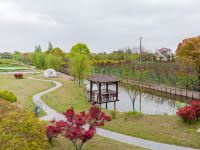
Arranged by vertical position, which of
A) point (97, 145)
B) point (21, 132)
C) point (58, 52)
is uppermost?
point (58, 52)

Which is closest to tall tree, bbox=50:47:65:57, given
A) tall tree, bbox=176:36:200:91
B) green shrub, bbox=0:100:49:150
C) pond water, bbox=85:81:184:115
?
tall tree, bbox=176:36:200:91

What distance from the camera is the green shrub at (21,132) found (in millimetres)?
6973

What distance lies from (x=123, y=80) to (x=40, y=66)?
22.6 m

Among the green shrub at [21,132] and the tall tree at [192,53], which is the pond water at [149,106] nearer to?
the tall tree at [192,53]

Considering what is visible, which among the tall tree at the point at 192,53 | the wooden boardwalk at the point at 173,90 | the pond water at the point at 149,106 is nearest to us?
the pond water at the point at 149,106

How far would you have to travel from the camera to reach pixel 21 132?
7.49 m

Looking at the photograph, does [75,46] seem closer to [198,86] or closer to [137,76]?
[137,76]

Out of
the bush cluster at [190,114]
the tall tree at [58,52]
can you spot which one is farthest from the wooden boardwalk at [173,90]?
the tall tree at [58,52]

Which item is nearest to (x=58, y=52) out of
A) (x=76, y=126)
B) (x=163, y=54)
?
(x=163, y=54)

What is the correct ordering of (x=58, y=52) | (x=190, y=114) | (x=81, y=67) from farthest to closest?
(x=58, y=52)
(x=81, y=67)
(x=190, y=114)

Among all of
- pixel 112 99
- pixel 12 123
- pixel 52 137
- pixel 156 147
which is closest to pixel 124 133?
pixel 156 147

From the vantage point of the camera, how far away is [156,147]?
10555 mm

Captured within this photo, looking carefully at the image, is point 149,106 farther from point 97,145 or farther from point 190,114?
point 97,145

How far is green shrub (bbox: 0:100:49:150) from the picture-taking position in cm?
697
